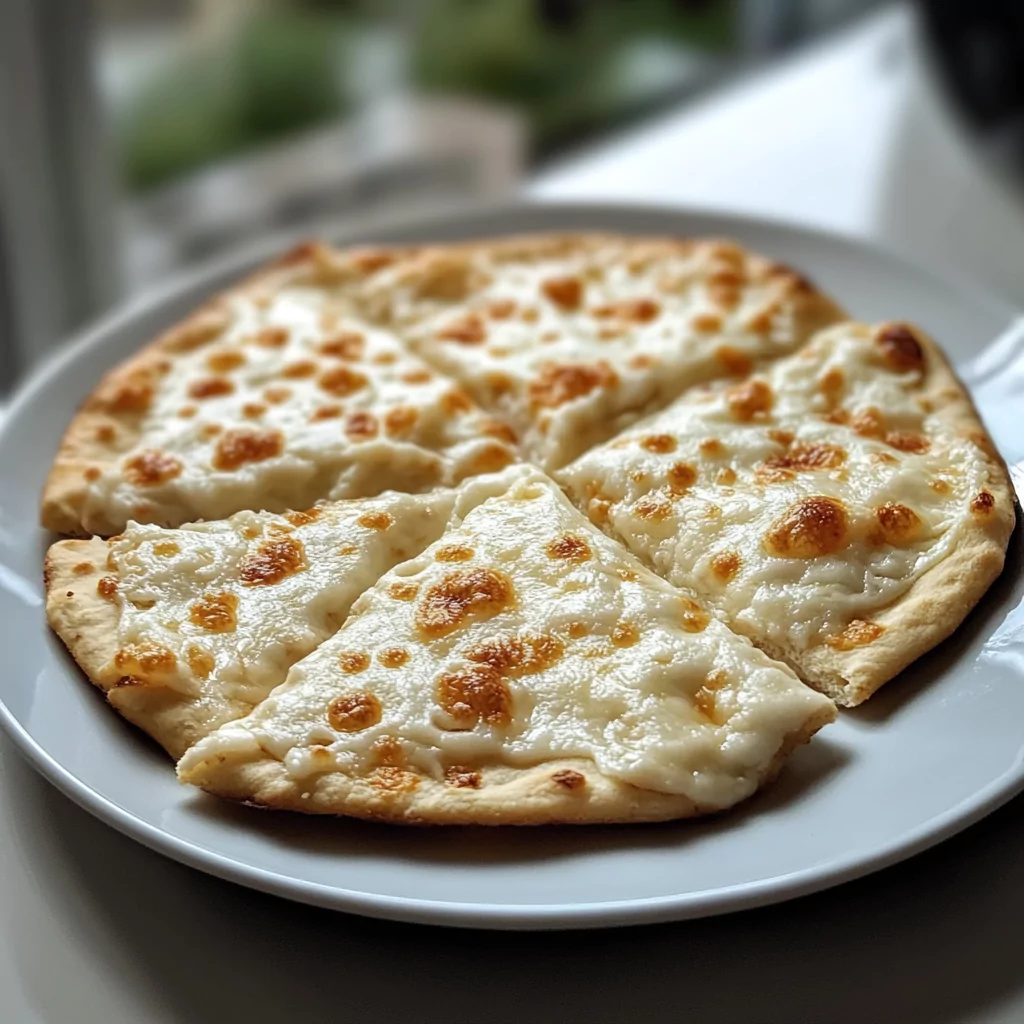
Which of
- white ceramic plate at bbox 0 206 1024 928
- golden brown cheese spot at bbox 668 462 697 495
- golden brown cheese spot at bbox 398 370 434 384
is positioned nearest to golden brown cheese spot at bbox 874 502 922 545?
white ceramic plate at bbox 0 206 1024 928

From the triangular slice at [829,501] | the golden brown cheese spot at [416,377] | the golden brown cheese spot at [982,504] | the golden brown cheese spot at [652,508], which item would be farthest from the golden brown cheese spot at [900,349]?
the golden brown cheese spot at [416,377]

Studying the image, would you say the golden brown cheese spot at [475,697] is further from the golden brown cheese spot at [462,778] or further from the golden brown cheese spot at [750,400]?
the golden brown cheese spot at [750,400]

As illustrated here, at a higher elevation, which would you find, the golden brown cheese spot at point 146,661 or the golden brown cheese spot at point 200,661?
the golden brown cheese spot at point 146,661

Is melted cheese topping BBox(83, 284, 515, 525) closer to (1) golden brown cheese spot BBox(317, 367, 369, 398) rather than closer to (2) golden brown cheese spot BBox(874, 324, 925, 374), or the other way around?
(1) golden brown cheese spot BBox(317, 367, 369, 398)

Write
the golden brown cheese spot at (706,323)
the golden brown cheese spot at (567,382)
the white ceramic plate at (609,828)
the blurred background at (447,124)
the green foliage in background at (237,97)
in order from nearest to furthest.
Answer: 1. the white ceramic plate at (609,828)
2. the golden brown cheese spot at (567,382)
3. the golden brown cheese spot at (706,323)
4. the blurred background at (447,124)
5. the green foliage in background at (237,97)

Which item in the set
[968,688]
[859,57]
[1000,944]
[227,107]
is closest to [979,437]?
[968,688]

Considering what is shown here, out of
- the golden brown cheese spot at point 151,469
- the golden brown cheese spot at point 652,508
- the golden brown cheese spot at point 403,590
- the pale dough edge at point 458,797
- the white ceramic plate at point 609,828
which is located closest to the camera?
the white ceramic plate at point 609,828

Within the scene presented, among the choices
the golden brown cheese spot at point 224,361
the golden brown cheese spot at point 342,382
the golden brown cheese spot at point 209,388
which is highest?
the golden brown cheese spot at point 224,361

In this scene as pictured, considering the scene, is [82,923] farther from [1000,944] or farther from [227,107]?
[227,107]
